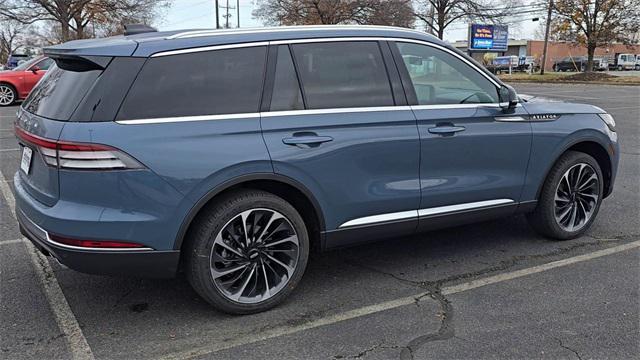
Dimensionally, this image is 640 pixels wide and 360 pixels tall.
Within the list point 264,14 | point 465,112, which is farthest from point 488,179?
point 264,14

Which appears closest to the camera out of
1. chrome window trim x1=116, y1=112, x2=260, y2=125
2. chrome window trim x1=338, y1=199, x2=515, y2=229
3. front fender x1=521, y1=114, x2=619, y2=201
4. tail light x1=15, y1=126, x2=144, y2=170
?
tail light x1=15, y1=126, x2=144, y2=170

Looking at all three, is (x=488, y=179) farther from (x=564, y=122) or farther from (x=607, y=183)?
(x=607, y=183)

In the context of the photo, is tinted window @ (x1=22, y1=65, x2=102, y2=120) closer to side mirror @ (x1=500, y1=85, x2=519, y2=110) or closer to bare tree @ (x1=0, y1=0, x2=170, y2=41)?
side mirror @ (x1=500, y1=85, x2=519, y2=110)

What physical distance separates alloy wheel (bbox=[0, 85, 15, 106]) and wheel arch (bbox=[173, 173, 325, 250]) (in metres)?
15.8

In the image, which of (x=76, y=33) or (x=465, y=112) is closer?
(x=465, y=112)

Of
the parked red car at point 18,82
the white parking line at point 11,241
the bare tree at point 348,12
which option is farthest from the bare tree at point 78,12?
the white parking line at point 11,241

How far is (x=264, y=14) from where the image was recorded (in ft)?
137

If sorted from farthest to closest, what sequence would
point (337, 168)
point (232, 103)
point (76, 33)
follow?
point (76, 33)
point (337, 168)
point (232, 103)

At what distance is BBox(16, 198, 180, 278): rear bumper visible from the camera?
10.0 ft

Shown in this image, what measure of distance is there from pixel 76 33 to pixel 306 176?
41727 millimetres

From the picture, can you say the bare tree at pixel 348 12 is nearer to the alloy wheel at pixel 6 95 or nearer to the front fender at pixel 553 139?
the alloy wheel at pixel 6 95

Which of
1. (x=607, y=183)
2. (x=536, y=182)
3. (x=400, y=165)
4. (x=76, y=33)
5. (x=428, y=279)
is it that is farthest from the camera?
(x=76, y=33)

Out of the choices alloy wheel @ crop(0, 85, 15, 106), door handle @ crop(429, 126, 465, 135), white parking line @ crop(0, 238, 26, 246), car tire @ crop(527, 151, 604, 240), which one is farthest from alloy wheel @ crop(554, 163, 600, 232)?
alloy wheel @ crop(0, 85, 15, 106)

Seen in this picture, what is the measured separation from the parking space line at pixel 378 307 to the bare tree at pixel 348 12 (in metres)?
34.2
